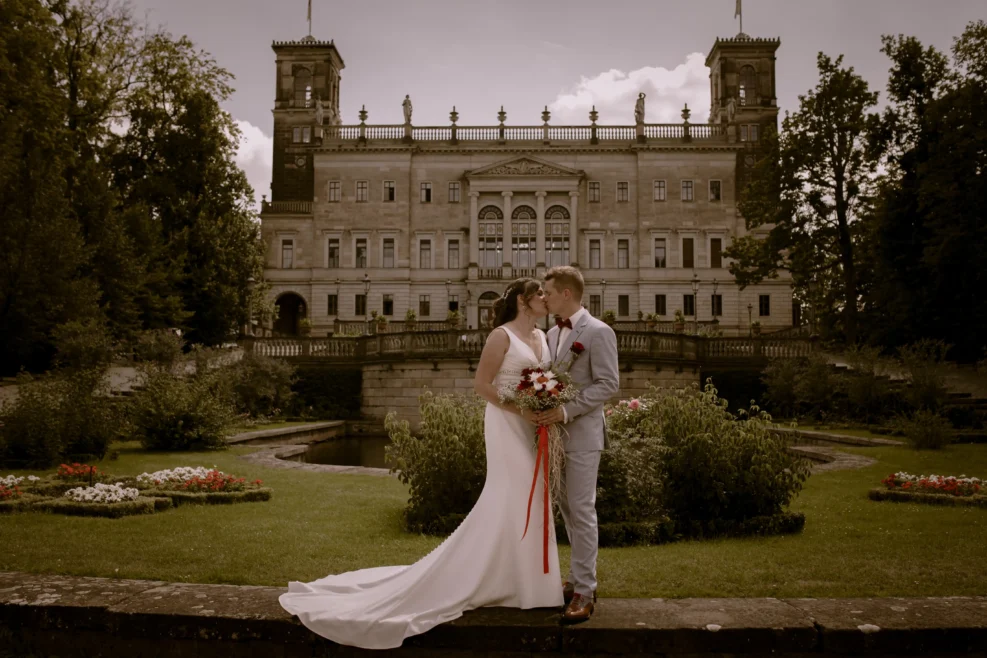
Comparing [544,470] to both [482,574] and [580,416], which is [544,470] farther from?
[482,574]

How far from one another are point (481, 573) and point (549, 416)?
965 mm

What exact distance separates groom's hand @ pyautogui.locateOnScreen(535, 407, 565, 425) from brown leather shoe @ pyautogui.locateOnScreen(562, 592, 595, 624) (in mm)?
968

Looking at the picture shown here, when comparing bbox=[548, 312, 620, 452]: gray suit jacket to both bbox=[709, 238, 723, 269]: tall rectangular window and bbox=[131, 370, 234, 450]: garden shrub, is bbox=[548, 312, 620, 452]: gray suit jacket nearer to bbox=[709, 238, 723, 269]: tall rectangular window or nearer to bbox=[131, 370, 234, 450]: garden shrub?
bbox=[131, 370, 234, 450]: garden shrub

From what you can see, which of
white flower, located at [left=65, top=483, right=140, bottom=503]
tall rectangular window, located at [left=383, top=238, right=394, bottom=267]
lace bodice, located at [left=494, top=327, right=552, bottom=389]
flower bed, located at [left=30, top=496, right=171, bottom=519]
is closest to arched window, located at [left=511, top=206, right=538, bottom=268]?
tall rectangular window, located at [left=383, top=238, right=394, bottom=267]

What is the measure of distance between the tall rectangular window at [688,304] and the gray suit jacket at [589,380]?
159 ft

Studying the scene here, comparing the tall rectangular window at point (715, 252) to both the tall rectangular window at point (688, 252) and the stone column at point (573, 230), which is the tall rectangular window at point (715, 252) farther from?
the stone column at point (573, 230)

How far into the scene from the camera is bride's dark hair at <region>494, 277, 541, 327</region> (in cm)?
486

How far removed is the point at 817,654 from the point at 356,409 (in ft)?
80.5

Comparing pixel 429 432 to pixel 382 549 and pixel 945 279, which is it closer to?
pixel 382 549

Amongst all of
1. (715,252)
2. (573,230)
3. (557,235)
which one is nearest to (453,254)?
(557,235)

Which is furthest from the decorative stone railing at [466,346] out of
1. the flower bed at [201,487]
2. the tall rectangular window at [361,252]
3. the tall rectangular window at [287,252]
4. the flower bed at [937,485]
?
the tall rectangular window at [287,252]

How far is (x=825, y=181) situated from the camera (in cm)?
3088

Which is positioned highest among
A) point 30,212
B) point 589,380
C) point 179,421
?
point 30,212

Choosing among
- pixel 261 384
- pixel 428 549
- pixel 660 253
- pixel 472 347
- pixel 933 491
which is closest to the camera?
pixel 428 549
